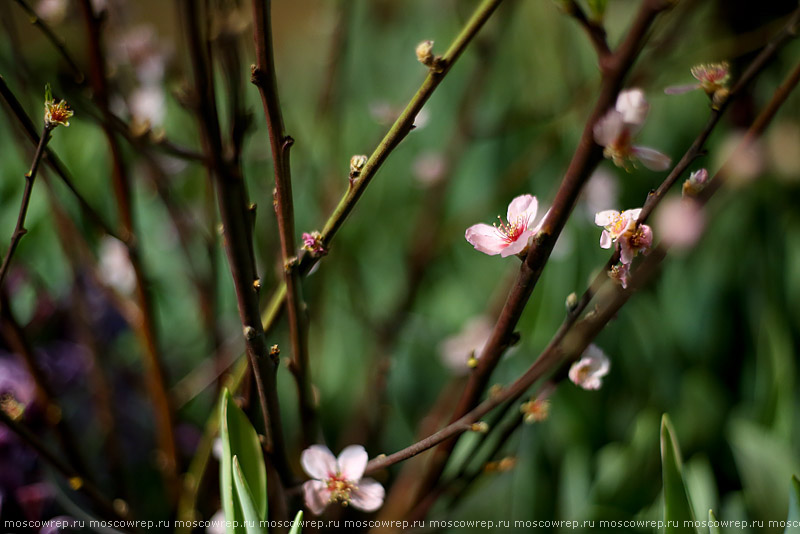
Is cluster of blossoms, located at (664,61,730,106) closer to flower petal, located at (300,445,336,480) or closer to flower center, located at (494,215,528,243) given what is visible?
flower center, located at (494,215,528,243)

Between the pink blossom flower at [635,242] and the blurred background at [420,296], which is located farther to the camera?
the blurred background at [420,296]

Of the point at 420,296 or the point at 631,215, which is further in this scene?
the point at 420,296

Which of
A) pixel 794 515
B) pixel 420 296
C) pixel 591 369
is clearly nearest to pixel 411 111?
pixel 591 369

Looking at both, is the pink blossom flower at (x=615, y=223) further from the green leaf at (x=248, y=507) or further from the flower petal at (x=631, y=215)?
the green leaf at (x=248, y=507)

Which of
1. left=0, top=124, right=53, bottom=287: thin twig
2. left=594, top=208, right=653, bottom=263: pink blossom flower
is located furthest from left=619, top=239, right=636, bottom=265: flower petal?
left=0, top=124, right=53, bottom=287: thin twig

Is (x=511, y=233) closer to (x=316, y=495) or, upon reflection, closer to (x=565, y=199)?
(x=565, y=199)

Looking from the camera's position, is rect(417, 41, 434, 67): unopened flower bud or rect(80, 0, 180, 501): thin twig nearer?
rect(417, 41, 434, 67): unopened flower bud

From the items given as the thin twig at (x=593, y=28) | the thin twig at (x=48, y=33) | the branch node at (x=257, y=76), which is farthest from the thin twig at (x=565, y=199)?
the thin twig at (x=48, y=33)
